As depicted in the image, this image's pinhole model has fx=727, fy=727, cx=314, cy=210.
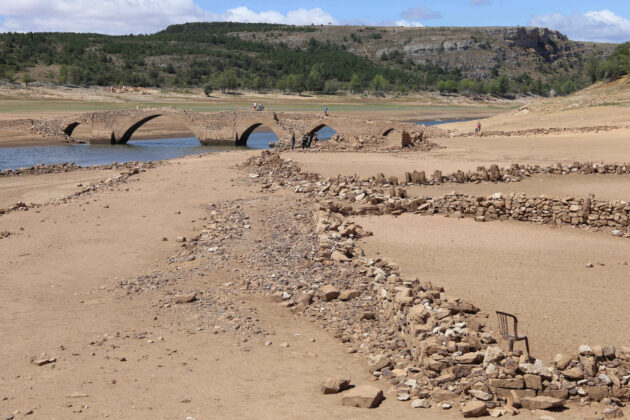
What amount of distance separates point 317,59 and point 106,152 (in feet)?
316

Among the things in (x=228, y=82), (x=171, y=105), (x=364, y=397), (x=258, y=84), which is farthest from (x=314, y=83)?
(x=364, y=397)

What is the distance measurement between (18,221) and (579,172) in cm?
1903

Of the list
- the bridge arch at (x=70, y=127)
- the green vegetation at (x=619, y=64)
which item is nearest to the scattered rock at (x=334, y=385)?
the bridge arch at (x=70, y=127)

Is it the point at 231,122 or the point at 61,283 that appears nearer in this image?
the point at 61,283

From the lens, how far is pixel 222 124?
53.8 metres

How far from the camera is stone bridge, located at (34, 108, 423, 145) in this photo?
47.5 meters

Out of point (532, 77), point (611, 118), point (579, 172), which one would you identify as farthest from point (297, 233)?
point (532, 77)

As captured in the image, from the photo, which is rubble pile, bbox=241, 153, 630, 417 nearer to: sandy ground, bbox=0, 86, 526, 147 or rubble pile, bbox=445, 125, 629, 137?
rubble pile, bbox=445, 125, 629, 137

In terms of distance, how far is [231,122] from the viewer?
53.5 metres

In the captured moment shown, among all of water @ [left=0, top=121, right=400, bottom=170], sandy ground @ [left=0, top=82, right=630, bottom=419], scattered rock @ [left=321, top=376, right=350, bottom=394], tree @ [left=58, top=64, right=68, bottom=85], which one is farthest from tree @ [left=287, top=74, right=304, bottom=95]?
scattered rock @ [left=321, top=376, right=350, bottom=394]

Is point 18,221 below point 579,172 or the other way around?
below

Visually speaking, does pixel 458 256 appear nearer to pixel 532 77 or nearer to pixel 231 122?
pixel 231 122

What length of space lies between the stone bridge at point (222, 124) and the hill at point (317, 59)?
35102mm

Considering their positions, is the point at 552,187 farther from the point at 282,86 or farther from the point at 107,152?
the point at 282,86
